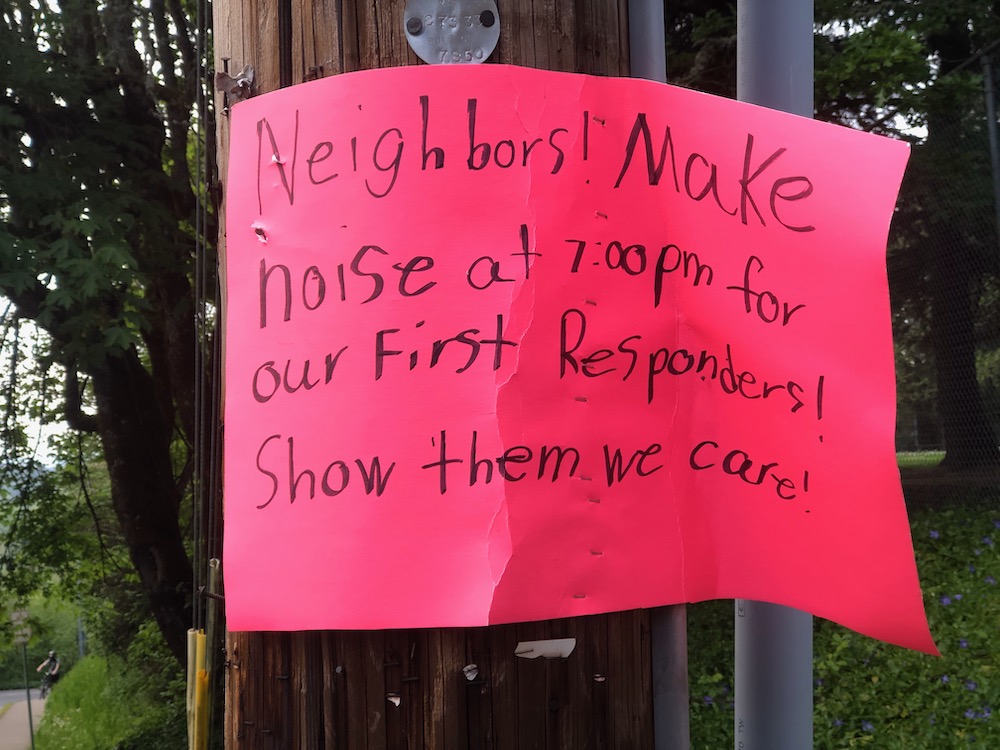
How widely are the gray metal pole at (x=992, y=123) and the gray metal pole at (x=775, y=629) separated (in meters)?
5.45

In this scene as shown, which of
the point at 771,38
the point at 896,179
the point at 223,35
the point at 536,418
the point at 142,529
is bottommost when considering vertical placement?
the point at 142,529

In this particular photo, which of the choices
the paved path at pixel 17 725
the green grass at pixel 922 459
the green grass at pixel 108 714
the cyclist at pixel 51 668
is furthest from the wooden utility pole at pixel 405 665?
the cyclist at pixel 51 668

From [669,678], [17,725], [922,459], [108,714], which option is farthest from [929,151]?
[17,725]

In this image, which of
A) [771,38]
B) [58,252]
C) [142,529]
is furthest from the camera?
[142,529]

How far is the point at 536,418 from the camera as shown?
103cm

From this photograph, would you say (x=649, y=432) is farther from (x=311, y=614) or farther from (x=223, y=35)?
(x=223, y=35)

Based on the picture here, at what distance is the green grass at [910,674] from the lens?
15.6 feet

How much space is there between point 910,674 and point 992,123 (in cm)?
391

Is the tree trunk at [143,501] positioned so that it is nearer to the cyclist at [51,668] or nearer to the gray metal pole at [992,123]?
the gray metal pole at [992,123]

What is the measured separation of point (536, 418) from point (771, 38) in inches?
37.4

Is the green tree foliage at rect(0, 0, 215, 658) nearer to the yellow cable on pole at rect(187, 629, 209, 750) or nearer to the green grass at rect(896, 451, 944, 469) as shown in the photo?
the yellow cable on pole at rect(187, 629, 209, 750)

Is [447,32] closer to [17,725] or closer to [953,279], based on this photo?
[953,279]

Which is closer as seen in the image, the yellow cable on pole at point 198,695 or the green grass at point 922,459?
the yellow cable on pole at point 198,695

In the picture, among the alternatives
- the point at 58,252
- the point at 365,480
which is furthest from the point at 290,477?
the point at 58,252
